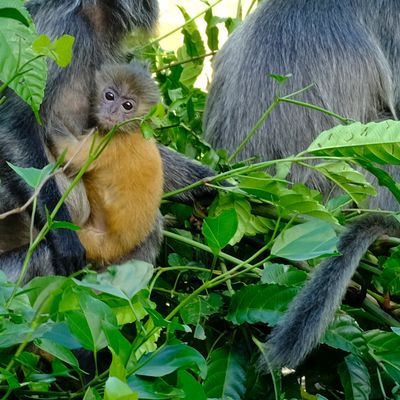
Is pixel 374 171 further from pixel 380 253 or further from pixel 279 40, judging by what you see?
pixel 279 40

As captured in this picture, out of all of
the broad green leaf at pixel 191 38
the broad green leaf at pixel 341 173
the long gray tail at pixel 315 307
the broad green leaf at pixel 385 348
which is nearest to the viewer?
the long gray tail at pixel 315 307

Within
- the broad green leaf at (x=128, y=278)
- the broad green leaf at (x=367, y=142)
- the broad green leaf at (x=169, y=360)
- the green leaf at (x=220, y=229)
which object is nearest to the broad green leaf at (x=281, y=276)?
the broad green leaf at (x=367, y=142)

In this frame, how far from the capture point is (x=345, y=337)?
78.4 inches

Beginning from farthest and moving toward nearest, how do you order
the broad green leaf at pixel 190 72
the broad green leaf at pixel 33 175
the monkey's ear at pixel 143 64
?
the broad green leaf at pixel 190 72, the monkey's ear at pixel 143 64, the broad green leaf at pixel 33 175

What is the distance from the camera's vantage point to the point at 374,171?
6.56 feet

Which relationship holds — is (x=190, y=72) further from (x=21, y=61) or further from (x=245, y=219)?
(x=21, y=61)

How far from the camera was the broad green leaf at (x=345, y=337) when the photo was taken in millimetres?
1970

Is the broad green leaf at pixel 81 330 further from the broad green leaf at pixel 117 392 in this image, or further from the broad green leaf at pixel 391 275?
the broad green leaf at pixel 391 275

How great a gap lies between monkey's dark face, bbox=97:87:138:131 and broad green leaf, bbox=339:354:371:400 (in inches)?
28.6

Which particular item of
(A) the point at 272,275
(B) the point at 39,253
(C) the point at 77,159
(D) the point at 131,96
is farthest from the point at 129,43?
(A) the point at 272,275

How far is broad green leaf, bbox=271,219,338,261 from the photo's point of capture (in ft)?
5.44

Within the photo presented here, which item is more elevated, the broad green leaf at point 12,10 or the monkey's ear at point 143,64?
the broad green leaf at point 12,10

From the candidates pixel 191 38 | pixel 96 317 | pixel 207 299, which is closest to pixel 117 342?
pixel 96 317

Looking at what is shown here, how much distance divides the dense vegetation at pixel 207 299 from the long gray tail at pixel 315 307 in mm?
65
